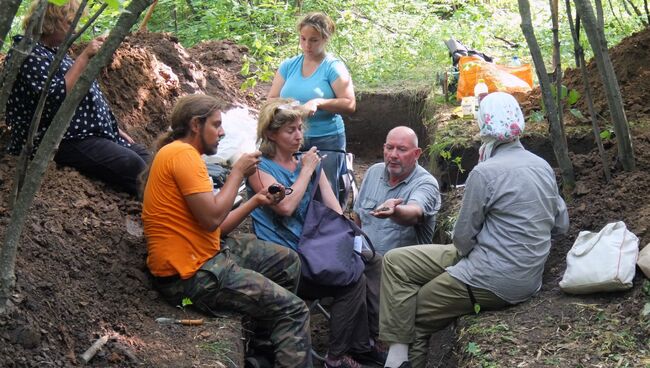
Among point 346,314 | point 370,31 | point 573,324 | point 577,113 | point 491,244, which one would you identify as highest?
point 370,31

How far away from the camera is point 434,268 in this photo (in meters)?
5.23

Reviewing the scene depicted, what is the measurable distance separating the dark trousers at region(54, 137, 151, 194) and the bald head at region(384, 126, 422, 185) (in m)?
1.62

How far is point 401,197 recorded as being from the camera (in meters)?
6.17

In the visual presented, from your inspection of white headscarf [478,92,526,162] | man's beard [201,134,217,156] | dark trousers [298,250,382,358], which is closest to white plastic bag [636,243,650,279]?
white headscarf [478,92,526,162]

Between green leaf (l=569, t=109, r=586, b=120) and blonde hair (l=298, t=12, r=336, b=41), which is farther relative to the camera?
blonde hair (l=298, t=12, r=336, b=41)

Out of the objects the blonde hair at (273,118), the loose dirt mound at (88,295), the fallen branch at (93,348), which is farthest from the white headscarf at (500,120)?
the fallen branch at (93,348)

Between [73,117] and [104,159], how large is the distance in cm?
41

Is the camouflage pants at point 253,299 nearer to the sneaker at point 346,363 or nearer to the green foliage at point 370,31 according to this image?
the sneaker at point 346,363

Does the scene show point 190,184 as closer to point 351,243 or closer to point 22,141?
point 351,243

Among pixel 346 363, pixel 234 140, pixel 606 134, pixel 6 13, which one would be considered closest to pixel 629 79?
pixel 606 134

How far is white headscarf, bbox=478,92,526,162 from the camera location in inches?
196

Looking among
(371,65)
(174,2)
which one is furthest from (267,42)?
(174,2)

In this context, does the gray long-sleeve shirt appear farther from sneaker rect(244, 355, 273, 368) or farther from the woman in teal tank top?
the woman in teal tank top

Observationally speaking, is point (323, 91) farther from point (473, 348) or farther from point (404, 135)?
point (473, 348)
